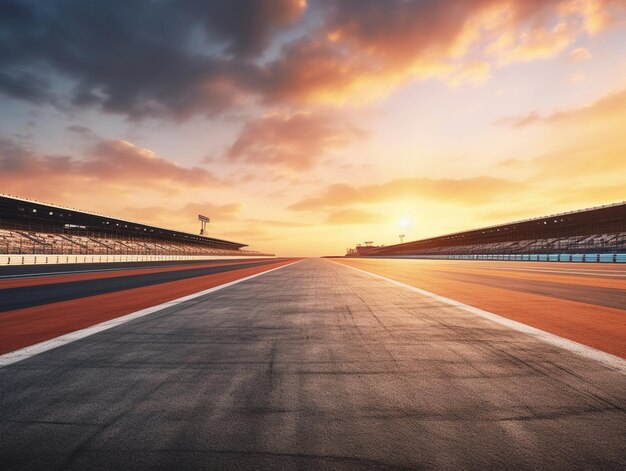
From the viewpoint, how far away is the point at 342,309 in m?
6.67

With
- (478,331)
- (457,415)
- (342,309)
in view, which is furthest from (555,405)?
(342,309)

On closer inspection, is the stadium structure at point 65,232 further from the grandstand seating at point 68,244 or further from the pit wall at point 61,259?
the pit wall at point 61,259

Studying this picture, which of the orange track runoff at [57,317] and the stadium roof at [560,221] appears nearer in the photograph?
the orange track runoff at [57,317]

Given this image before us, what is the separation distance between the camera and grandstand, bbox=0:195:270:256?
125 ft

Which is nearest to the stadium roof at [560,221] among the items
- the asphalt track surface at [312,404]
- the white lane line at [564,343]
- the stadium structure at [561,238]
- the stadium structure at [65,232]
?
the stadium structure at [561,238]

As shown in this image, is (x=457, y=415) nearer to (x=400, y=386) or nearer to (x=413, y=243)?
(x=400, y=386)

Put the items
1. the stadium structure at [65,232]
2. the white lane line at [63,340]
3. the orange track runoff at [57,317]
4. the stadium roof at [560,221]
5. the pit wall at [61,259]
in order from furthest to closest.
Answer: the stadium roof at [560,221] < the stadium structure at [65,232] < the pit wall at [61,259] < the orange track runoff at [57,317] < the white lane line at [63,340]

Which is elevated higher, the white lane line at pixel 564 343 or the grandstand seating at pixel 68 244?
the grandstand seating at pixel 68 244

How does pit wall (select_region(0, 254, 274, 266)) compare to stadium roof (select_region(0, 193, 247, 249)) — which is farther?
stadium roof (select_region(0, 193, 247, 249))

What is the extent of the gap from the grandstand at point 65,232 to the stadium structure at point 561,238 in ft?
191

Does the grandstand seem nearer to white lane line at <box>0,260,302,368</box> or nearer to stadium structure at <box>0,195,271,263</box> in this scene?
stadium structure at <box>0,195,271,263</box>

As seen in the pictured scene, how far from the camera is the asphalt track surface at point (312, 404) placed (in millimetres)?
1787

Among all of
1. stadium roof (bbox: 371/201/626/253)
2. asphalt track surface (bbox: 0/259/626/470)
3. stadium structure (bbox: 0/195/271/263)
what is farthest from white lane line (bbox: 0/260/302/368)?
stadium roof (bbox: 371/201/626/253)

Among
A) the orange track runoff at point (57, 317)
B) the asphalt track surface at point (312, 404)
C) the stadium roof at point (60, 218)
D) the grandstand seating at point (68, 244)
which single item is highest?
the stadium roof at point (60, 218)
